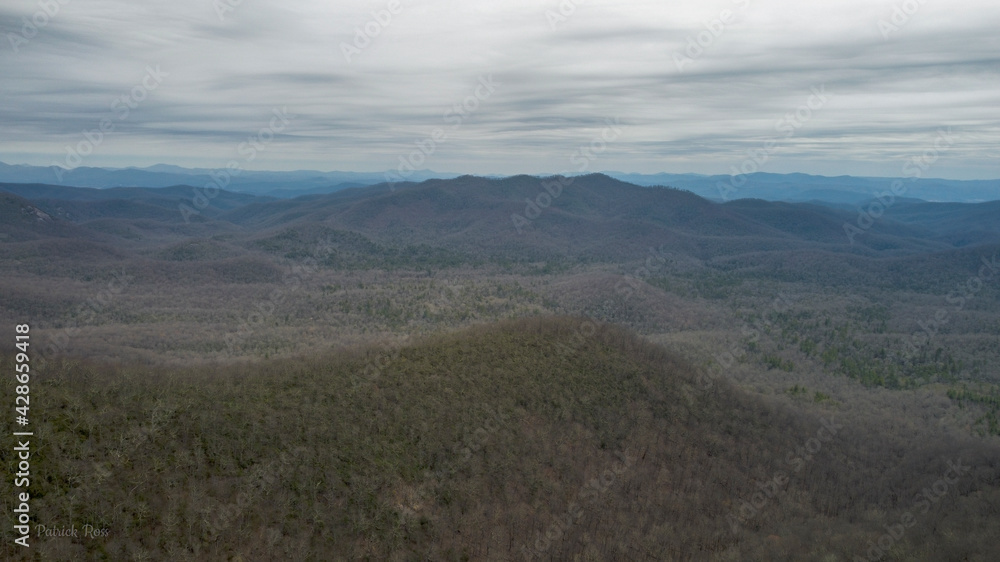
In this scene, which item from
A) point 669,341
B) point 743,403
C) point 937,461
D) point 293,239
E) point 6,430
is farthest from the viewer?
point 293,239

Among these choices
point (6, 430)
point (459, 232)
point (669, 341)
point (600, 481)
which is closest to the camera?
point (6, 430)

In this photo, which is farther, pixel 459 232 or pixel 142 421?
pixel 459 232

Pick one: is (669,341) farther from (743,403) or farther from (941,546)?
(941,546)

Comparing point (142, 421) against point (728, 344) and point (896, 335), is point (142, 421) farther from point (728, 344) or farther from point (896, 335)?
point (896, 335)

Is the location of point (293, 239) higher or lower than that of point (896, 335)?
higher

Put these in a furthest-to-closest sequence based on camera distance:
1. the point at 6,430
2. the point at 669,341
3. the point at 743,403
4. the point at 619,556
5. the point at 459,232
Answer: the point at 459,232, the point at 669,341, the point at 743,403, the point at 619,556, the point at 6,430

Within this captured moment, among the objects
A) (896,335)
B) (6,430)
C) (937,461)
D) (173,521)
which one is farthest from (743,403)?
(896,335)

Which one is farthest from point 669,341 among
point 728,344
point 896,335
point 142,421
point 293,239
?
point 293,239

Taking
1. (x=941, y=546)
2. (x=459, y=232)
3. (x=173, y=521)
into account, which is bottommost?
(x=941, y=546)

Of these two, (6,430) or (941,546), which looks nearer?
(6,430)
